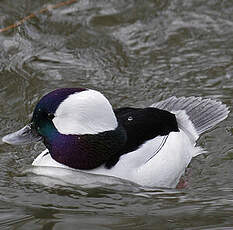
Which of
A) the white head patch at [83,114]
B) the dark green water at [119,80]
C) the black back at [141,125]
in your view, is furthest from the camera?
the black back at [141,125]

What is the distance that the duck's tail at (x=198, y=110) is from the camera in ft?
22.0

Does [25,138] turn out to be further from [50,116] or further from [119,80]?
[119,80]

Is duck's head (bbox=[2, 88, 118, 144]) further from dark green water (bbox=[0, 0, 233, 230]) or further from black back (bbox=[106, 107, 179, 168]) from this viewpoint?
dark green water (bbox=[0, 0, 233, 230])

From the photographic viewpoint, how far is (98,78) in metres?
7.82

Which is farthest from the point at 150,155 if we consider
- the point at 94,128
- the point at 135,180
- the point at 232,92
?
the point at 232,92

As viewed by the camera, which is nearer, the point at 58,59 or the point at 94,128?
the point at 94,128

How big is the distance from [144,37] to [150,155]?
128 inches

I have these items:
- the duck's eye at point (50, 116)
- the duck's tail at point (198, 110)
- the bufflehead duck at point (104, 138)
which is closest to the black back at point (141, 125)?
the bufflehead duck at point (104, 138)

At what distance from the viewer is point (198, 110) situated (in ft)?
22.4

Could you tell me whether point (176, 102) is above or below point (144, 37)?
below

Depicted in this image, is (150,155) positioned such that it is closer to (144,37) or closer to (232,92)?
(232,92)

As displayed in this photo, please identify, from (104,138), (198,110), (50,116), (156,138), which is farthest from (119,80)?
(50,116)

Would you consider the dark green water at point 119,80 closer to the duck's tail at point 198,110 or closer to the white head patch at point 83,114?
the duck's tail at point 198,110

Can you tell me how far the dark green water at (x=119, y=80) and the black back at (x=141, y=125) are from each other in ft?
1.32
